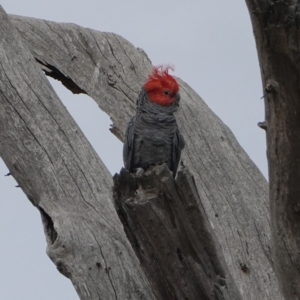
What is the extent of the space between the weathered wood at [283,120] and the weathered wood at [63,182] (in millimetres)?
1435

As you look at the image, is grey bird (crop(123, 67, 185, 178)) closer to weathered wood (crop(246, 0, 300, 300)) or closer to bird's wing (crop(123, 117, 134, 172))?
bird's wing (crop(123, 117, 134, 172))

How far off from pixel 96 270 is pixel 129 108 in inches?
95.4

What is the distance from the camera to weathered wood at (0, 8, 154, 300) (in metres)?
5.28

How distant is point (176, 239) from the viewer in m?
4.16

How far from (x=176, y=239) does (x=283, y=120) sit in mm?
927

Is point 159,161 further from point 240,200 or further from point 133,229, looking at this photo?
point 133,229

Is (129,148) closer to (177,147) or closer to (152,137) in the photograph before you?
(152,137)

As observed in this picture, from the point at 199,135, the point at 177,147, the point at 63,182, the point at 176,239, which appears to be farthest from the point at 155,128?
the point at 176,239

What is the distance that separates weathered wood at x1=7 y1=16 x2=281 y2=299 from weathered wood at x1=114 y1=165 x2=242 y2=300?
194cm

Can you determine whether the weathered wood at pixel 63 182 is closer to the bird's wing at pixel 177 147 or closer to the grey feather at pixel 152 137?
the grey feather at pixel 152 137

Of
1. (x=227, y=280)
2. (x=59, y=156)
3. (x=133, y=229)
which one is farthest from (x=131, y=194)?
(x=59, y=156)

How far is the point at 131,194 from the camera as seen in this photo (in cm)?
430

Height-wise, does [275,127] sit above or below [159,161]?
below

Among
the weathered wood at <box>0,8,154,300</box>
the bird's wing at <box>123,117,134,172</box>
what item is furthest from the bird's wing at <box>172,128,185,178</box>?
the weathered wood at <box>0,8,154,300</box>
